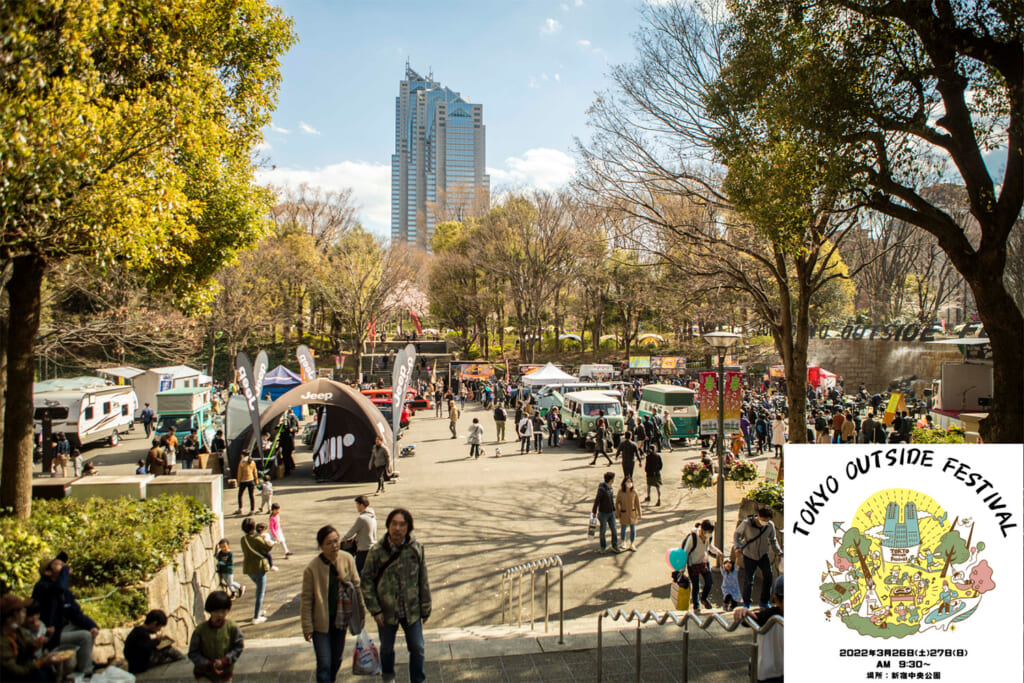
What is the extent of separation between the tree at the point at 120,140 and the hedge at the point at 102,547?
757 millimetres

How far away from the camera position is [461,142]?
19088cm

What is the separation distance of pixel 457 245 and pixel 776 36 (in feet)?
144

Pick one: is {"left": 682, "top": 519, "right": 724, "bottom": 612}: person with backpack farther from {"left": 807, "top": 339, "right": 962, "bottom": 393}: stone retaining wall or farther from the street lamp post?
{"left": 807, "top": 339, "right": 962, "bottom": 393}: stone retaining wall

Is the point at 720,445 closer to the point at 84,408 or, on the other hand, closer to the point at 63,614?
the point at 63,614

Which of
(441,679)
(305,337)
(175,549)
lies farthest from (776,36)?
(305,337)

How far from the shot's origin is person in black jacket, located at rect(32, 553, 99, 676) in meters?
5.02

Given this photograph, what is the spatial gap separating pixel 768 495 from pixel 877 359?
39.8 metres

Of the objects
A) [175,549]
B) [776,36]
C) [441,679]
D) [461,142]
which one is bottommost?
[441,679]

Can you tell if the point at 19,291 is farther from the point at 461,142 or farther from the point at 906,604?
the point at 461,142

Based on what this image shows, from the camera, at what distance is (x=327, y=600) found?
4840mm

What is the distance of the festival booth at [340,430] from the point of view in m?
15.6

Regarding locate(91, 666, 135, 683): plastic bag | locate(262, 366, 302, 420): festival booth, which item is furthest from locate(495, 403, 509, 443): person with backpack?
locate(91, 666, 135, 683): plastic bag

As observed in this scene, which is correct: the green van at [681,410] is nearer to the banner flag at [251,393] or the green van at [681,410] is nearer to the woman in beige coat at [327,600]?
the banner flag at [251,393]

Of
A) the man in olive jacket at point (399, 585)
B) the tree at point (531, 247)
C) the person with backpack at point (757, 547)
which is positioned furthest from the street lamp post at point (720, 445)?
the tree at point (531, 247)
